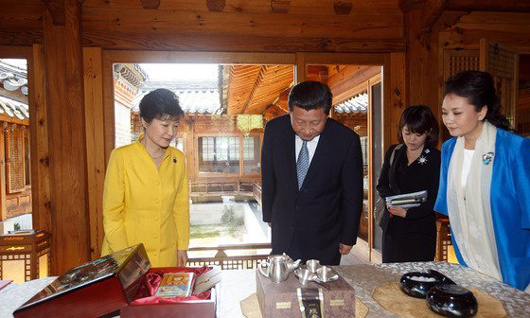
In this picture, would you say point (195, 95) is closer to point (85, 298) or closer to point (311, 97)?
point (311, 97)

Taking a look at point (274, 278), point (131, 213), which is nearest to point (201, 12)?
point (131, 213)

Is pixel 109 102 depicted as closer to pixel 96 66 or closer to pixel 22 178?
pixel 96 66

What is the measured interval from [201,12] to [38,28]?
5.03 ft

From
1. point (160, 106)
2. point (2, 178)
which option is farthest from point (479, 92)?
point (2, 178)

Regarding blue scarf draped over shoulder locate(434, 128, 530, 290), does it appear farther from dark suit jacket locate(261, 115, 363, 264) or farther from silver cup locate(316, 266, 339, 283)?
silver cup locate(316, 266, 339, 283)

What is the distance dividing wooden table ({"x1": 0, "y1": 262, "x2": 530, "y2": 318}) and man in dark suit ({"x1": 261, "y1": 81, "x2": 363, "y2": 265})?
1.50 ft

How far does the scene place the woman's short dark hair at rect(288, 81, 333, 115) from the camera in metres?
1.78

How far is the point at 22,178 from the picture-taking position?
8.22 m

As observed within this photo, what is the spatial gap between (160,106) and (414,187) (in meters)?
1.78

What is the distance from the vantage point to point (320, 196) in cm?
201

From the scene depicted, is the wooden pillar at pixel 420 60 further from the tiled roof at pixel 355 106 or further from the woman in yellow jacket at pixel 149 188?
the tiled roof at pixel 355 106

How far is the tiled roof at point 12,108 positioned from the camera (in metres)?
6.48

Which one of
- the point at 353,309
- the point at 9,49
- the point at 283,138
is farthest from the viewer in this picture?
the point at 9,49

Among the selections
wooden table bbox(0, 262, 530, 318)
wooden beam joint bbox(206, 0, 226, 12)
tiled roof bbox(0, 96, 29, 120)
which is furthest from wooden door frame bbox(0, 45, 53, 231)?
tiled roof bbox(0, 96, 29, 120)
